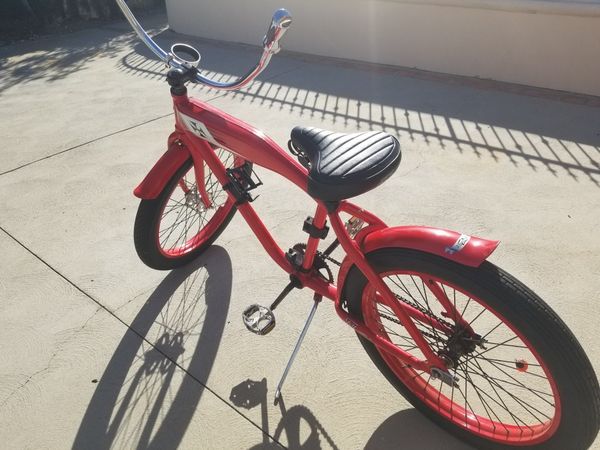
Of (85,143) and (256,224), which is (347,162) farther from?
(85,143)

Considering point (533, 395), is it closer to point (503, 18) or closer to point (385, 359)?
point (385, 359)

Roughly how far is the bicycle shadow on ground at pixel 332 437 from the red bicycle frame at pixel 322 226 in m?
0.34

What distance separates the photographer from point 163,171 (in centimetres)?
227

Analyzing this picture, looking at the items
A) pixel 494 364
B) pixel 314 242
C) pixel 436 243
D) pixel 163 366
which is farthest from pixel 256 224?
pixel 494 364

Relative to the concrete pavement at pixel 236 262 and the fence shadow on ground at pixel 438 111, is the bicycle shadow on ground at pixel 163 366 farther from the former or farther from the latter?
the fence shadow on ground at pixel 438 111

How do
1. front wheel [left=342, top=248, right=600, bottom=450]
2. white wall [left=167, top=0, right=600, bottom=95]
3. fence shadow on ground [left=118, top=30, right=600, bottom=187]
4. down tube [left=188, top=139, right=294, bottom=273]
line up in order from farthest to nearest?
white wall [left=167, top=0, right=600, bottom=95] → fence shadow on ground [left=118, top=30, right=600, bottom=187] → down tube [left=188, top=139, right=294, bottom=273] → front wheel [left=342, top=248, right=600, bottom=450]

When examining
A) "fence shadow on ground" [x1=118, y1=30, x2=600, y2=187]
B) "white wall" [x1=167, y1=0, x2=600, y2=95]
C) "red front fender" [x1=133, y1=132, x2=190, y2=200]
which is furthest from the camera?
"white wall" [x1=167, y1=0, x2=600, y2=95]

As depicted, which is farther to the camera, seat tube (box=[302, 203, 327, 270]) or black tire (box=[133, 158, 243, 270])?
black tire (box=[133, 158, 243, 270])

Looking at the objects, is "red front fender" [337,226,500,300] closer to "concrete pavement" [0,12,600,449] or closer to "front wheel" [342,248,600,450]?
"front wheel" [342,248,600,450]

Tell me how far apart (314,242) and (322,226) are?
0.09 meters

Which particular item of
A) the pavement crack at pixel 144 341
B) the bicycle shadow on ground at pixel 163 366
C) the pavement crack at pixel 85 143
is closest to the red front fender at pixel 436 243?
the pavement crack at pixel 144 341

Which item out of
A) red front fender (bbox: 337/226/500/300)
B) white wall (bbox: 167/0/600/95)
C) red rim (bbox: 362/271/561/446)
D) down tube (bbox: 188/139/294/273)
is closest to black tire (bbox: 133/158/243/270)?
down tube (bbox: 188/139/294/273)

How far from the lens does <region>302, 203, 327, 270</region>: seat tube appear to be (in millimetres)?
1732

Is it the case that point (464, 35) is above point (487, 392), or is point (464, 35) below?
above
